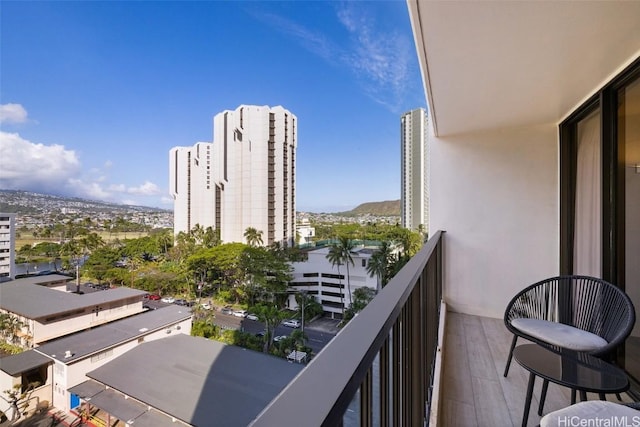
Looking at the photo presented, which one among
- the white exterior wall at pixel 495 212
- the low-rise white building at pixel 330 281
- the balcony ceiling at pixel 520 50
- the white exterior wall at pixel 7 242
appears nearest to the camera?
the balcony ceiling at pixel 520 50

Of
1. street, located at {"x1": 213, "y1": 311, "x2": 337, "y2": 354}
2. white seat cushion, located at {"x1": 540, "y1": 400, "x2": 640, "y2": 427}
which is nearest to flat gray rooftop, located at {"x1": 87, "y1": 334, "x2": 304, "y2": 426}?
street, located at {"x1": 213, "y1": 311, "x2": 337, "y2": 354}

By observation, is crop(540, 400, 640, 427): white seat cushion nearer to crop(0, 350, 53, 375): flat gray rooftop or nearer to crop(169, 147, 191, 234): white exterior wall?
crop(0, 350, 53, 375): flat gray rooftop

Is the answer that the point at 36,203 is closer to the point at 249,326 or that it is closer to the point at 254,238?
the point at 249,326

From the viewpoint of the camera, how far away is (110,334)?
1010cm

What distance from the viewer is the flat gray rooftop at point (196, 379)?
7.87 m

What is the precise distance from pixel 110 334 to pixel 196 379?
345cm

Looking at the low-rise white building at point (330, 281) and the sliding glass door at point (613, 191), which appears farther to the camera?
the low-rise white building at point (330, 281)

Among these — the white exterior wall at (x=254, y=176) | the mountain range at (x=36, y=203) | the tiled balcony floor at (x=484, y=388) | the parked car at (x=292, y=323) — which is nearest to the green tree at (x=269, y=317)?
the parked car at (x=292, y=323)

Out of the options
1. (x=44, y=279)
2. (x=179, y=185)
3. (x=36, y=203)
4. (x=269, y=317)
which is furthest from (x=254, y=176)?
(x=36, y=203)

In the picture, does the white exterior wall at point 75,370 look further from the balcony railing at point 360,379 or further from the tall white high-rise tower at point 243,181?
the tall white high-rise tower at point 243,181

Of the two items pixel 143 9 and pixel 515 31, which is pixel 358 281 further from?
pixel 143 9

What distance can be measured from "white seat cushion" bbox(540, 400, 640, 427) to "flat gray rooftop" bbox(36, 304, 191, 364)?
1064 centimetres

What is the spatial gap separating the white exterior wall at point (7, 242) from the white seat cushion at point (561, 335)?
794 centimetres

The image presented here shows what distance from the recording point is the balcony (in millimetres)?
309
